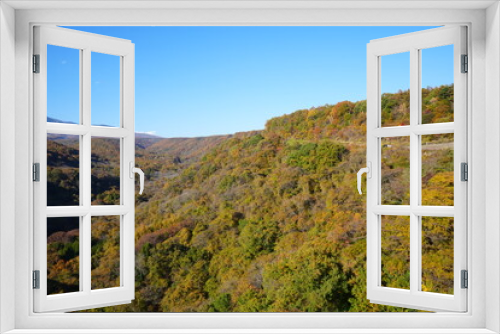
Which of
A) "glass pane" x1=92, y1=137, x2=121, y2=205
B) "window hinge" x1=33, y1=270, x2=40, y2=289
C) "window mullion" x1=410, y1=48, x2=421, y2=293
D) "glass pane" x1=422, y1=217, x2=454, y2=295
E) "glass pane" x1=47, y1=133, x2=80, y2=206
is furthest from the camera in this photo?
"glass pane" x1=92, y1=137, x2=121, y2=205

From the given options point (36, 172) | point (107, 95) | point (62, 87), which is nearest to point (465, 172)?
point (36, 172)

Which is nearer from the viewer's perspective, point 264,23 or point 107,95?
point 264,23

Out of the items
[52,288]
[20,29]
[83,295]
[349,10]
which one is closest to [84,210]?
[83,295]

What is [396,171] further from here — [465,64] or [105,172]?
[105,172]

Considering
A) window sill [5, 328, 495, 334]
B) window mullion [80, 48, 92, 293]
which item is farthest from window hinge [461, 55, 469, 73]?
window mullion [80, 48, 92, 293]

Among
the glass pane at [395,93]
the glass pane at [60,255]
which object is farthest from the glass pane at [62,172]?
the glass pane at [395,93]

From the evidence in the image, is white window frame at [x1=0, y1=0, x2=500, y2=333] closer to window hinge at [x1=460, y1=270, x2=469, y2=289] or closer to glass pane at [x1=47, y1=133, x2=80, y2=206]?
window hinge at [x1=460, y1=270, x2=469, y2=289]
